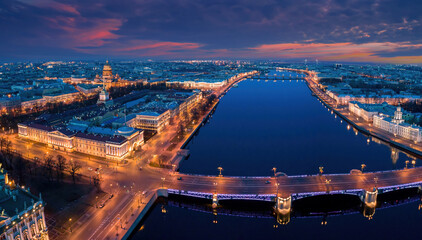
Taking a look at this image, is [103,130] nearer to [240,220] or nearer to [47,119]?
[47,119]

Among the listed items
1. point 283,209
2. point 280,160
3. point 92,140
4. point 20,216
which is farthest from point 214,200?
point 92,140

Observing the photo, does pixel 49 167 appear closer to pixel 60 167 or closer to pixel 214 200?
pixel 60 167

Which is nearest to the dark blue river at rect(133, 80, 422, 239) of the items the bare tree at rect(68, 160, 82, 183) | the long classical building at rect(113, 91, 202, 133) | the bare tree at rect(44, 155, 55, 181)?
the long classical building at rect(113, 91, 202, 133)

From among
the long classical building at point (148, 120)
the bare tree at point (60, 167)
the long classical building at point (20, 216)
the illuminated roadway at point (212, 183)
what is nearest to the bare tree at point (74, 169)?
the bare tree at point (60, 167)

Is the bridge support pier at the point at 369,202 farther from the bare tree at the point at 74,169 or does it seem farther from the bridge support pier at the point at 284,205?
the bare tree at the point at 74,169

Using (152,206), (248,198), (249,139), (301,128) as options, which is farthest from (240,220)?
(301,128)

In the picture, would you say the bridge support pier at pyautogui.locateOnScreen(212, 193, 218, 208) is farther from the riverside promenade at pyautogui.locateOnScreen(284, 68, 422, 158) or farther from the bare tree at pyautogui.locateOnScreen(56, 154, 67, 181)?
the riverside promenade at pyautogui.locateOnScreen(284, 68, 422, 158)

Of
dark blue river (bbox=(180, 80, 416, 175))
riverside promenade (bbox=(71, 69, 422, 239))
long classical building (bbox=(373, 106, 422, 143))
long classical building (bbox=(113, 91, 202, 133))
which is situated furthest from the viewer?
long classical building (bbox=(113, 91, 202, 133))
